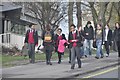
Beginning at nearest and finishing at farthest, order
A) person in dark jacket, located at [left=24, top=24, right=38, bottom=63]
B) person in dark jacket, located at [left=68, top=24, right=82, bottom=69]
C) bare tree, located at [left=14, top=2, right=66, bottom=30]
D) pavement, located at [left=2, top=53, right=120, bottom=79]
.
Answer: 1. pavement, located at [left=2, top=53, right=120, bottom=79]
2. person in dark jacket, located at [left=68, top=24, right=82, bottom=69]
3. person in dark jacket, located at [left=24, top=24, right=38, bottom=63]
4. bare tree, located at [left=14, top=2, right=66, bottom=30]

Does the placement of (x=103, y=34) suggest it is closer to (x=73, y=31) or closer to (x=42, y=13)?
(x=73, y=31)

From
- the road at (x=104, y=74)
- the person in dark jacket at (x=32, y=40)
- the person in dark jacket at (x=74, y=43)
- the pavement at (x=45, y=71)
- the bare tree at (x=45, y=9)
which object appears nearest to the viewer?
the pavement at (x=45, y=71)

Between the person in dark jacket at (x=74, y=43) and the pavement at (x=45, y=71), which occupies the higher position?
the person in dark jacket at (x=74, y=43)

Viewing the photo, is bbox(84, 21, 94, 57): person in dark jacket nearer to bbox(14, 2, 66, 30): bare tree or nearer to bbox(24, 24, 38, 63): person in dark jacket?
bbox(24, 24, 38, 63): person in dark jacket

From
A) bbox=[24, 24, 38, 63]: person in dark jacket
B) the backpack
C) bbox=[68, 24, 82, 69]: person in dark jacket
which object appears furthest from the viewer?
bbox=[24, 24, 38, 63]: person in dark jacket

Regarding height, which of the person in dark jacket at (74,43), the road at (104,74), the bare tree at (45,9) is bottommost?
the road at (104,74)

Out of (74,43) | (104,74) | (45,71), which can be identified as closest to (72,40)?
(74,43)

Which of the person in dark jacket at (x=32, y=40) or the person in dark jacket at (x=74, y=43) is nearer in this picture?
the person in dark jacket at (x=74, y=43)

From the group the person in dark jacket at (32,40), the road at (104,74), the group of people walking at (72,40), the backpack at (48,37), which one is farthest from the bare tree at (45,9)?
the road at (104,74)

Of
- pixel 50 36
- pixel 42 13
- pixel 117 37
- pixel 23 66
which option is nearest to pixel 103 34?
pixel 117 37

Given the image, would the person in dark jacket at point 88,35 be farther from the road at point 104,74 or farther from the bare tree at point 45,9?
the bare tree at point 45,9

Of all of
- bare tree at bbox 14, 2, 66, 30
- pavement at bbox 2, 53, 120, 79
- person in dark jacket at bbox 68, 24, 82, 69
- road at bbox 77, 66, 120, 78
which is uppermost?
bare tree at bbox 14, 2, 66, 30

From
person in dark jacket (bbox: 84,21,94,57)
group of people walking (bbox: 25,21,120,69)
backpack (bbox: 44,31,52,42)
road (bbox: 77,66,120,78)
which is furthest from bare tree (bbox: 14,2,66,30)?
road (bbox: 77,66,120,78)

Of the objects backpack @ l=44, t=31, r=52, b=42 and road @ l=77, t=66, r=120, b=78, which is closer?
road @ l=77, t=66, r=120, b=78
